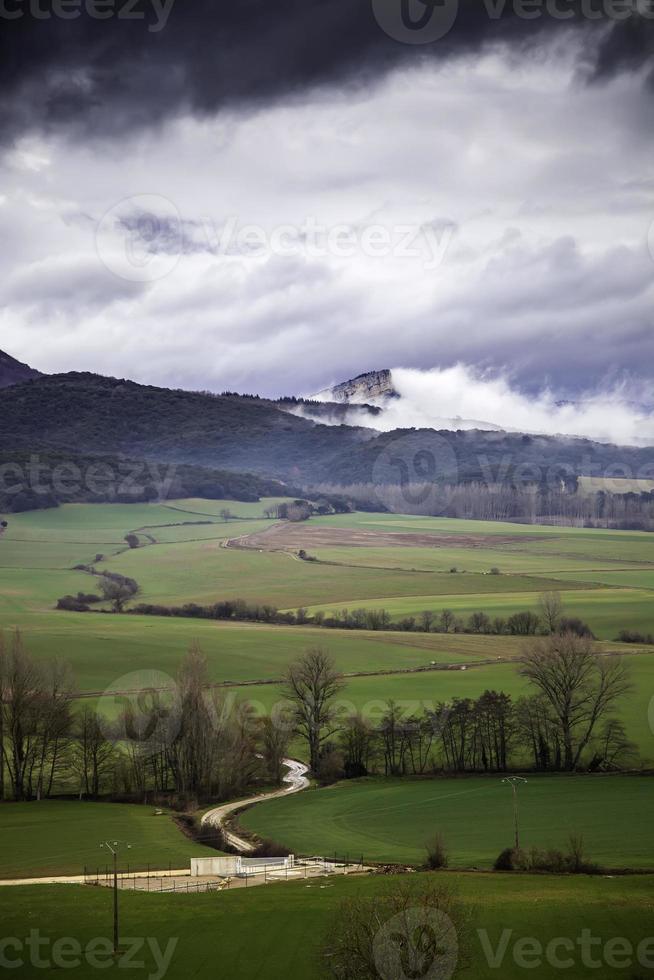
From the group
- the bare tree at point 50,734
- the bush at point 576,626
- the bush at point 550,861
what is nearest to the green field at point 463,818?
the bush at point 550,861

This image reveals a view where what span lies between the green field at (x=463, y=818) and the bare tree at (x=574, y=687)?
4978 millimetres

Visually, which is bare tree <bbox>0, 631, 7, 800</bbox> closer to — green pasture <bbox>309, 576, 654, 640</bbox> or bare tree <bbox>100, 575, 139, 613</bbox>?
bare tree <bbox>100, 575, 139, 613</bbox>

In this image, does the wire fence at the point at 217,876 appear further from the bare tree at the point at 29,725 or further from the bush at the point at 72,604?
the bush at the point at 72,604

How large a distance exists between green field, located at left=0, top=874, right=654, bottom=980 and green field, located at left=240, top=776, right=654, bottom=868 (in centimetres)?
623

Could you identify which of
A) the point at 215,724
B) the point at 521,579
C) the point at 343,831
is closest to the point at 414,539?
the point at 521,579

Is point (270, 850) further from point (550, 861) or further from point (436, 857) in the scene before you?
point (550, 861)

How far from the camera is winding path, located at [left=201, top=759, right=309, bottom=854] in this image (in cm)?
5141

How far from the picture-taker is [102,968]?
30641 millimetres

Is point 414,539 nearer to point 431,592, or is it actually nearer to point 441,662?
point 431,592

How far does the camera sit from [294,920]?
34719mm

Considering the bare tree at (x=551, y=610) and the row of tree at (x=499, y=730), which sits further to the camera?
the bare tree at (x=551, y=610)

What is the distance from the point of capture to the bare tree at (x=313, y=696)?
71.2 m

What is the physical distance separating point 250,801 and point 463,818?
15.0 metres

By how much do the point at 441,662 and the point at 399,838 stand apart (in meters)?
37.6
